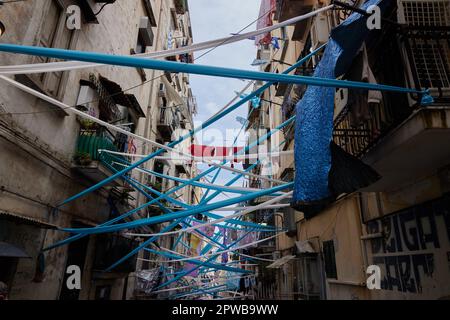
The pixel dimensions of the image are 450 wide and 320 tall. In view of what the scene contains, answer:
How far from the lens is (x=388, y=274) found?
500 centimetres

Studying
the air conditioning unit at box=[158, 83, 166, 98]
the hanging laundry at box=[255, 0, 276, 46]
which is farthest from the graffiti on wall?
the air conditioning unit at box=[158, 83, 166, 98]

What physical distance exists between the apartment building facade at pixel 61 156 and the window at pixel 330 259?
5.92 metres

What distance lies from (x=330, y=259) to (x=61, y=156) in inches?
275

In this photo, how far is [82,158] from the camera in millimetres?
7141

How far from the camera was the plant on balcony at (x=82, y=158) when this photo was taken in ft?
23.4

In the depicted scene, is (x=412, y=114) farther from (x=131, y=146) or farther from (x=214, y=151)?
(x=214, y=151)

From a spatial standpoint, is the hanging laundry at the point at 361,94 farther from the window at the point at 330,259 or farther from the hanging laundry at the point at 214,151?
the hanging laundry at the point at 214,151

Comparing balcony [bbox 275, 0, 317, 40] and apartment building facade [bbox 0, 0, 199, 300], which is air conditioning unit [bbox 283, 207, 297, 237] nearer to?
apartment building facade [bbox 0, 0, 199, 300]

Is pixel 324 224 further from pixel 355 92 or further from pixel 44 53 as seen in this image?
pixel 44 53

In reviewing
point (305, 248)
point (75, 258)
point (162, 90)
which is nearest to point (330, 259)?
point (305, 248)

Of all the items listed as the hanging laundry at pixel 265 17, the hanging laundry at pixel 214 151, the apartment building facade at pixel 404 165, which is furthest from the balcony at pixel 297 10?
the hanging laundry at pixel 214 151

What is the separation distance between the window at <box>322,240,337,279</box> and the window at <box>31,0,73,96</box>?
7546 millimetres
